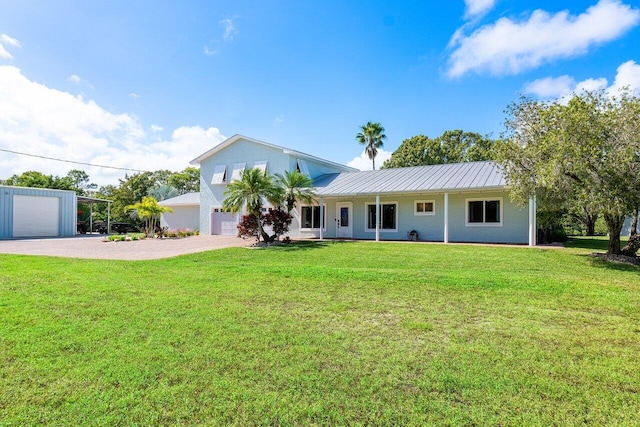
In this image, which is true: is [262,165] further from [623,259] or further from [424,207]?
[623,259]

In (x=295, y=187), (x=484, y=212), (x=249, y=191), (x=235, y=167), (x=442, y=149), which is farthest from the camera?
(x=442, y=149)

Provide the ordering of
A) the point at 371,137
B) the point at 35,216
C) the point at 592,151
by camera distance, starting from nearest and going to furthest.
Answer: the point at 592,151 → the point at 35,216 → the point at 371,137

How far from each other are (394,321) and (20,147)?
37620 millimetres

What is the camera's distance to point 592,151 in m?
9.30

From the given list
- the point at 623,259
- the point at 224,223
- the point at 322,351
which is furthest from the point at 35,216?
the point at 623,259

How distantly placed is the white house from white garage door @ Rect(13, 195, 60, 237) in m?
12.4

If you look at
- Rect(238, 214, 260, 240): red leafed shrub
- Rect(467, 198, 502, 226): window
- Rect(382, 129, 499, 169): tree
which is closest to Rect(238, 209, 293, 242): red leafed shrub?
Rect(238, 214, 260, 240): red leafed shrub

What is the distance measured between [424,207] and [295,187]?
7304mm

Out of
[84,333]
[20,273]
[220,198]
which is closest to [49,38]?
[220,198]

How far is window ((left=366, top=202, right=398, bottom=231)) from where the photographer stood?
19636 mm

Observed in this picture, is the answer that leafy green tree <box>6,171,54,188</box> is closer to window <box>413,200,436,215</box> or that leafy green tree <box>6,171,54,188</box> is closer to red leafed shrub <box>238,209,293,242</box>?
red leafed shrub <box>238,209,293,242</box>

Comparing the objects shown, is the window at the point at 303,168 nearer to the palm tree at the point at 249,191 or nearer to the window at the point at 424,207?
the palm tree at the point at 249,191

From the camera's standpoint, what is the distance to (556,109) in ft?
33.7

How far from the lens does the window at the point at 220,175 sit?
24.3 meters
